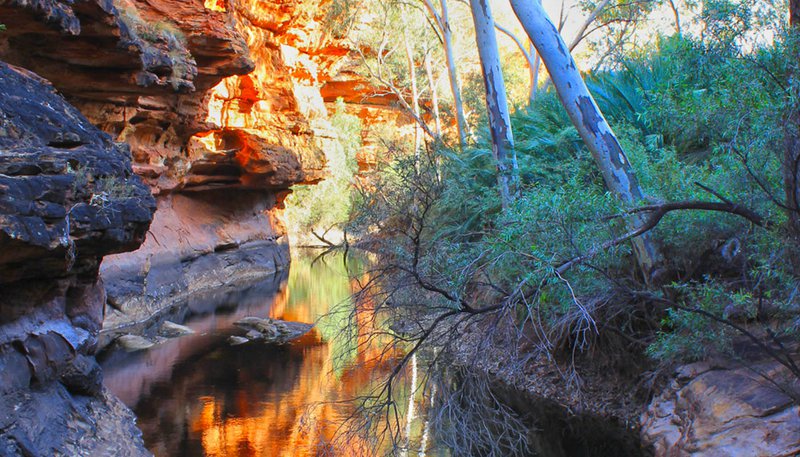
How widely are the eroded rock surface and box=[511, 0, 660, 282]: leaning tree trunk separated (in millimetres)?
1322

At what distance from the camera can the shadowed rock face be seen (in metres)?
6.29

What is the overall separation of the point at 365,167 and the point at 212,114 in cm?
1681

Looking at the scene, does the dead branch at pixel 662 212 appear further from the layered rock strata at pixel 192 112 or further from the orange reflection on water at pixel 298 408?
the layered rock strata at pixel 192 112

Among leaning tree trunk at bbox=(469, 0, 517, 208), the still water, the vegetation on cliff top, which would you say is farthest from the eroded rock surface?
leaning tree trunk at bbox=(469, 0, 517, 208)

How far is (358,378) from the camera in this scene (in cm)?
1022

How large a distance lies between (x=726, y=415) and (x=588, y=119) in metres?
3.40

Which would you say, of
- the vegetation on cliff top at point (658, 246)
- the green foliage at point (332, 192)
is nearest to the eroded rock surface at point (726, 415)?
the vegetation on cliff top at point (658, 246)

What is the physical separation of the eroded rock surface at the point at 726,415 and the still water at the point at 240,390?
2888mm

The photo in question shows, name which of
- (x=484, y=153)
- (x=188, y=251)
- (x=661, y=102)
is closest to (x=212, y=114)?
(x=188, y=251)

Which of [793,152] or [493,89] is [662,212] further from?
[493,89]

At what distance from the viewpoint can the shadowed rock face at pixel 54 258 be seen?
6293mm

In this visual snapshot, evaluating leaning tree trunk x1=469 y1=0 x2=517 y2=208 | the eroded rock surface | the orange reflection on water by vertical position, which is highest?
leaning tree trunk x1=469 y1=0 x2=517 y2=208

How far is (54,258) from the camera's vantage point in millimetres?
6812

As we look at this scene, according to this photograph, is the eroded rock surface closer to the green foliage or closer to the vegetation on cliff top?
the vegetation on cliff top
